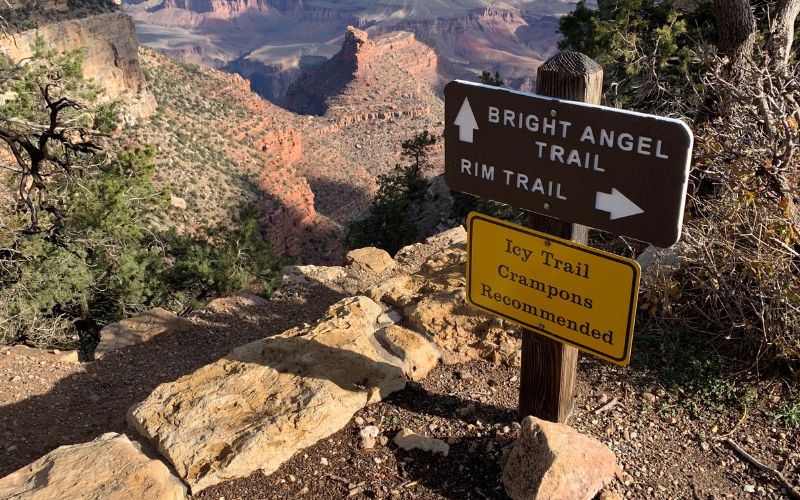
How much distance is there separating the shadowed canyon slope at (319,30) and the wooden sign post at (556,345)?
125822mm

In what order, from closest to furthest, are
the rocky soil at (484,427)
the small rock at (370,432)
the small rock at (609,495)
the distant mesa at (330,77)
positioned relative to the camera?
the small rock at (609,495), the rocky soil at (484,427), the small rock at (370,432), the distant mesa at (330,77)

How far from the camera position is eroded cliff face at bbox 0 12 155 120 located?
111 feet

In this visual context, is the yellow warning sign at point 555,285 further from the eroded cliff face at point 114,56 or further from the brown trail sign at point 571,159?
the eroded cliff face at point 114,56

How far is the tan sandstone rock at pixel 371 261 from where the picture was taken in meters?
9.24

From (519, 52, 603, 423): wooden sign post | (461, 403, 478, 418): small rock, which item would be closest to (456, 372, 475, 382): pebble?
(461, 403, 478, 418): small rock

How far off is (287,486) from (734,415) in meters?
2.82

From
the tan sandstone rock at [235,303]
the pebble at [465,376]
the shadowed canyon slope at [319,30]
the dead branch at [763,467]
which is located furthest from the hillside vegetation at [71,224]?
the shadowed canyon slope at [319,30]

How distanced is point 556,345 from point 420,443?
1.01 m

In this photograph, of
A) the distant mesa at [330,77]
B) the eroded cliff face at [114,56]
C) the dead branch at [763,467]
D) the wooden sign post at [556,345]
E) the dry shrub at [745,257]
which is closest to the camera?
the wooden sign post at [556,345]

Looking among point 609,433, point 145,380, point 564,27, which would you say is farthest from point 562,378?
point 564,27

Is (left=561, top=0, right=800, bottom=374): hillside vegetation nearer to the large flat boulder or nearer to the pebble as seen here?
the large flat boulder

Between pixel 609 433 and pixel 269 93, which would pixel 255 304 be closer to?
pixel 609 433

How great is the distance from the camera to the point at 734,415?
4176 mm

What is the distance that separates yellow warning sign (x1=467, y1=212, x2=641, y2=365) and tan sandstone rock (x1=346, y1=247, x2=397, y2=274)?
18.9 feet
